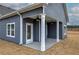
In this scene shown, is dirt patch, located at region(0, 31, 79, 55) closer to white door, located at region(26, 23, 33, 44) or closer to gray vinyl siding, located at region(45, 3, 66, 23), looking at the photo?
white door, located at region(26, 23, 33, 44)

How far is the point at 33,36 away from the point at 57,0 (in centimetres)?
832

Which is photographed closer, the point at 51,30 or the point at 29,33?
the point at 29,33

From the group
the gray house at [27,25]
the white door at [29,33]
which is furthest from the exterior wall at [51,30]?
the white door at [29,33]

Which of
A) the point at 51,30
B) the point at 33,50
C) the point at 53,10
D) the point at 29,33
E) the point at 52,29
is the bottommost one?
the point at 33,50

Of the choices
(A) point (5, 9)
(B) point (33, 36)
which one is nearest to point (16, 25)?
(B) point (33, 36)

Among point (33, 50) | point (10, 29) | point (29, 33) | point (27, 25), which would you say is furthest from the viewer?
point (10, 29)

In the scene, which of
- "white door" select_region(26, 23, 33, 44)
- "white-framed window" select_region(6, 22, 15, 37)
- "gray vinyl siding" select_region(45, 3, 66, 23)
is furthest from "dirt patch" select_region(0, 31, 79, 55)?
"gray vinyl siding" select_region(45, 3, 66, 23)

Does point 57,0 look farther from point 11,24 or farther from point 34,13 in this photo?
point 11,24

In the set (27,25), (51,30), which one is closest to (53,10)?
(27,25)

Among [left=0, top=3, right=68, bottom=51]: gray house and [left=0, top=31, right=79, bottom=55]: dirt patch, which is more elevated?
[left=0, top=3, right=68, bottom=51]: gray house

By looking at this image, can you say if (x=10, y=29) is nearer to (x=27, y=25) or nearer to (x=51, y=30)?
(x=27, y=25)

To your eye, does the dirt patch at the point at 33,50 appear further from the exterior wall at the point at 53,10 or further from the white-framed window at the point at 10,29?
the exterior wall at the point at 53,10

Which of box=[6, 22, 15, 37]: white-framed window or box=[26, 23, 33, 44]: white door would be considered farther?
box=[6, 22, 15, 37]: white-framed window

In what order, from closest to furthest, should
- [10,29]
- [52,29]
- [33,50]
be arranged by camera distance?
1. [33,50]
2. [10,29]
3. [52,29]
